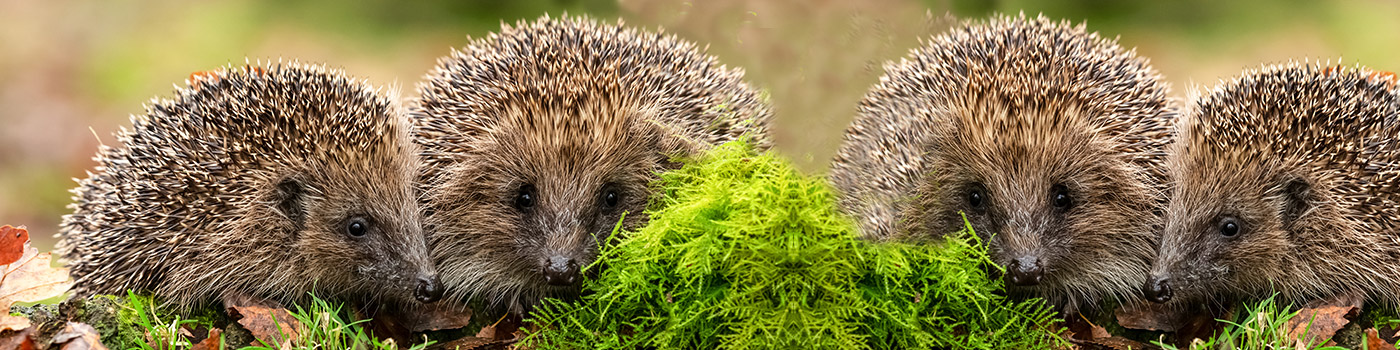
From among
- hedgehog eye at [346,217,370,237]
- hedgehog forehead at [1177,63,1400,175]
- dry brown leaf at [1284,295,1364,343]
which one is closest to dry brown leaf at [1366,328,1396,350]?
dry brown leaf at [1284,295,1364,343]

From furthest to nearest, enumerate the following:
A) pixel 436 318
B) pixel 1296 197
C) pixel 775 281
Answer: pixel 436 318 < pixel 1296 197 < pixel 775 281

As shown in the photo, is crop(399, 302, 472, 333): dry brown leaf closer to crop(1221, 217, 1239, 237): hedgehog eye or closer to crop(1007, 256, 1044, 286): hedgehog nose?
crop(1007, 256, 1044, 286): hedgehog nose

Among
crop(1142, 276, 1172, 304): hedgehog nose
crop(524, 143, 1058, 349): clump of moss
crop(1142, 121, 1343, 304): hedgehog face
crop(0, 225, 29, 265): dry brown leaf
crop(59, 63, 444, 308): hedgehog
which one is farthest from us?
crop(59, 63, 444, 308): hedgehog

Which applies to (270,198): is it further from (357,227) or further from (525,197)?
(525,197)

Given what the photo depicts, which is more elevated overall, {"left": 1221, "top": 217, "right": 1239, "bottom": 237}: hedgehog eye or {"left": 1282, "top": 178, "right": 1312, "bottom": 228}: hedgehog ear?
{"left": 1282, "top": 178, "right": 1312, "bottom": 228}: hedgehog ear

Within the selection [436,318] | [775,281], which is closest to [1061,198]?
[775,281]

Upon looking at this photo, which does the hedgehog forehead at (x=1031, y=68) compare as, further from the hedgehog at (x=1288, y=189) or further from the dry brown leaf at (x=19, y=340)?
the dry brown leaf at (x=19, y=340)

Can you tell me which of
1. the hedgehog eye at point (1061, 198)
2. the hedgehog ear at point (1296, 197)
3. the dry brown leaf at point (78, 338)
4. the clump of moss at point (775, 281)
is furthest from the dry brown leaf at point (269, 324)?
the hedgehog ear at point (1296, 197)

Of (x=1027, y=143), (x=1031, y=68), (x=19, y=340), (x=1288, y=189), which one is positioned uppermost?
(x=1031, y=68)
